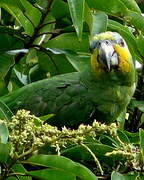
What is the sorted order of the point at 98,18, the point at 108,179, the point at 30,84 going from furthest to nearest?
1. the point at 30,84
2. the point at 98,18
3. the point at 108,179

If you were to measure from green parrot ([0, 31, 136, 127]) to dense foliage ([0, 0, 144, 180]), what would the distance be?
4 cm

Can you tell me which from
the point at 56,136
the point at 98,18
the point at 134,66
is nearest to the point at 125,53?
the point at 134,66

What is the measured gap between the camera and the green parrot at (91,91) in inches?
81.4

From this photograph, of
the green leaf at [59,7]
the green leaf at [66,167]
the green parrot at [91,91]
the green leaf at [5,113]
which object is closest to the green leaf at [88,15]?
the green leaf at [59,7]

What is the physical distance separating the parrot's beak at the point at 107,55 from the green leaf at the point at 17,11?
0.28 metres

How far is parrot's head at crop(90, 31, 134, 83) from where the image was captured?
204 centimetres

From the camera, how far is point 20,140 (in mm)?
1194

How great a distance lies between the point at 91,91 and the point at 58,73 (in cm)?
15

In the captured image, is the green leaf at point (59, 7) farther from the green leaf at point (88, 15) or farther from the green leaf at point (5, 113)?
the green leaf at point (5, 113)

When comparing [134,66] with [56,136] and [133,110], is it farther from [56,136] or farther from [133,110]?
[56,136]

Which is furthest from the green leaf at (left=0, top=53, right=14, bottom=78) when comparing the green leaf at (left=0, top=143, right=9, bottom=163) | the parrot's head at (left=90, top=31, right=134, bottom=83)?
the green leaf at (left=0, top=143, right=9, bottom=163)

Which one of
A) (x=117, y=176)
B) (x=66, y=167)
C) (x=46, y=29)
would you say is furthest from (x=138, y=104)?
(x=66, y=167)

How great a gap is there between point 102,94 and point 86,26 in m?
0.33

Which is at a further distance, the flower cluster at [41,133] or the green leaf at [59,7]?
the green leaf at [59,7]
